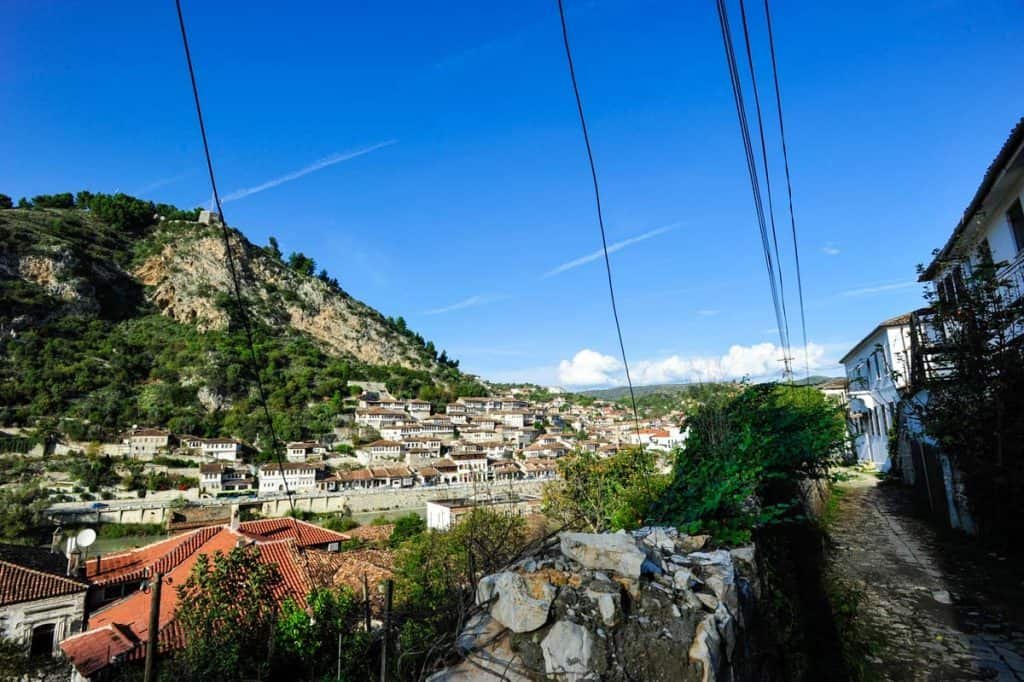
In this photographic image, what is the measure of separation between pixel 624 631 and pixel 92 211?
13883cm

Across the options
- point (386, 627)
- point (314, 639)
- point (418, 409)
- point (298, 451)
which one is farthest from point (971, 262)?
point (418, 409)

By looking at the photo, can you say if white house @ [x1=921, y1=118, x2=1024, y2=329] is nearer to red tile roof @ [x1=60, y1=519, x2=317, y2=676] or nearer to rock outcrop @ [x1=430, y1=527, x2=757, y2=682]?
rock outcrop @ [x1=430, y1=527, x2=757, y2=682]

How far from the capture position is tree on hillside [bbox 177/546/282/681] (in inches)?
241

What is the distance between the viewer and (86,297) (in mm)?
77062

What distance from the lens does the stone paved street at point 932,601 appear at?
14.9 feet

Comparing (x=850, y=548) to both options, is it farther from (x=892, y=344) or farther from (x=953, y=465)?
(x=892, y=344)

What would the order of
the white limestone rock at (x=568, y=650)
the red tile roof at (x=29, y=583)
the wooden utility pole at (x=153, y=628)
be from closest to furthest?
1. the white limestone rock at (x=568, y=650)
2. the wooden utility pole at (x=153, y=628)
3. the red tile roof at (x=29, y=583)

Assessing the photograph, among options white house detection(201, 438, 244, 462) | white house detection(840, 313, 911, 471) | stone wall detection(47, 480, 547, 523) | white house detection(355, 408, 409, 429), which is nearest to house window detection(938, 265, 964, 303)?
white house detection(840, 313, 911, 471)

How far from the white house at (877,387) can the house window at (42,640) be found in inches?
926

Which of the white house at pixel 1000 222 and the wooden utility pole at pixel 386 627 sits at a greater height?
the white house at pixel 1000 222

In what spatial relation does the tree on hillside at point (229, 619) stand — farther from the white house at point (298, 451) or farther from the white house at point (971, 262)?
the white house at point (298, 451)

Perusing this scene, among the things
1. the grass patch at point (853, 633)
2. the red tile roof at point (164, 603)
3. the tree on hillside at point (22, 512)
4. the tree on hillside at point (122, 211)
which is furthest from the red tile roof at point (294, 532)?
the tree on hillside at point (122, 211)

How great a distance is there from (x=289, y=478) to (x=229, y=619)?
47426mm

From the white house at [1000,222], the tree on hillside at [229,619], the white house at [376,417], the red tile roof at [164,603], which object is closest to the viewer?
the tree on hillside at [229,619]
